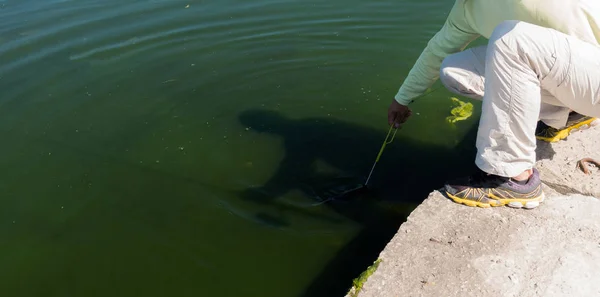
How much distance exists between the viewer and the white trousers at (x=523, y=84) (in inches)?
111

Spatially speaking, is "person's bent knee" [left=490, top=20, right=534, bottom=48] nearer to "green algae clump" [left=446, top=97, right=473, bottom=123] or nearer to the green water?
the green water

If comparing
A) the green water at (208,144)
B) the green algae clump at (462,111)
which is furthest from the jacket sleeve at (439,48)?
the green algae clump at (462,111)

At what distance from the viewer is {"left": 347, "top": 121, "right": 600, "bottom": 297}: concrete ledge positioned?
2.69 meters

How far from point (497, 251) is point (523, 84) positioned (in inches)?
34.5

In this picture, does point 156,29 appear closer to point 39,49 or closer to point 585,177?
point 39,49

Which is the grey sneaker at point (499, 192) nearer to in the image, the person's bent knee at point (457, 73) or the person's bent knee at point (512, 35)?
the person's bent knee at point (457, 73)

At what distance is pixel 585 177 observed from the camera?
3469 mm

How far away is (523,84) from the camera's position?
285 cm

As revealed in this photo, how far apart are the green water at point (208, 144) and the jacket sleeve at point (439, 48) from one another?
798 millimetres

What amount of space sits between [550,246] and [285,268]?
149 cm

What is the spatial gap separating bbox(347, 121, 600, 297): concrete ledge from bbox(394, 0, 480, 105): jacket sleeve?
72 cm

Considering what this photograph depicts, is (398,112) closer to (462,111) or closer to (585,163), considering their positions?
(462,111)

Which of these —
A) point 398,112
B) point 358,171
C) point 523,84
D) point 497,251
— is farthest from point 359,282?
point 358,171

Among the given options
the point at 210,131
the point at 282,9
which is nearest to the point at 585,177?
the point at 210,131
